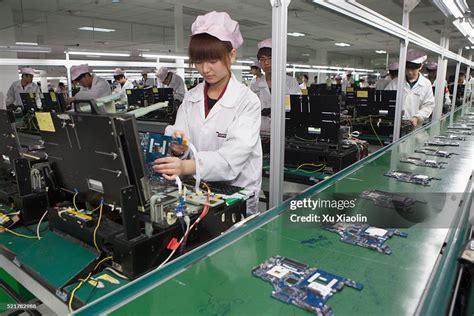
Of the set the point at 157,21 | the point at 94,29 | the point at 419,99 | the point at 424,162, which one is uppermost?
the point at 157,21

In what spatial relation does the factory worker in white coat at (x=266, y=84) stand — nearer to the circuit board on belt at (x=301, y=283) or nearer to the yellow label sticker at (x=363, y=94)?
the yellow label sticker at (x=363, y=94)

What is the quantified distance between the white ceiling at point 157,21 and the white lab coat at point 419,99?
1.98 meters

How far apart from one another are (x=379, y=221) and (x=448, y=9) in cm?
323

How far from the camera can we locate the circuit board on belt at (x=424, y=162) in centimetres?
230

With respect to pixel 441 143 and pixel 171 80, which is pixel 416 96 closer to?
pixel 441 143

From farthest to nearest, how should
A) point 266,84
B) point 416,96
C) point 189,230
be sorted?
point 416,96 → point 266,84 → point 189,230

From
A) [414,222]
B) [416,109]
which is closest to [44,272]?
[414,222]

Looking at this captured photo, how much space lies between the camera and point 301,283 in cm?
96

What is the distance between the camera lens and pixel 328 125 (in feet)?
9.08

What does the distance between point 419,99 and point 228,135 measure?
12.3 ft

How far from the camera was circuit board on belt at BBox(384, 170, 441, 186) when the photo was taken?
75.5 inches

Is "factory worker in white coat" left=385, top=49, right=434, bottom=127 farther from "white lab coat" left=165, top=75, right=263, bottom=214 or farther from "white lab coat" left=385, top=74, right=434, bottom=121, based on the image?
"white lab coat" left=165, top=75, right=263, bottom=214

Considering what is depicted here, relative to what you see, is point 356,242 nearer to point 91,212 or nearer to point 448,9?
point 91,212

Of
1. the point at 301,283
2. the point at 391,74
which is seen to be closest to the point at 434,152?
the point at 301,283
